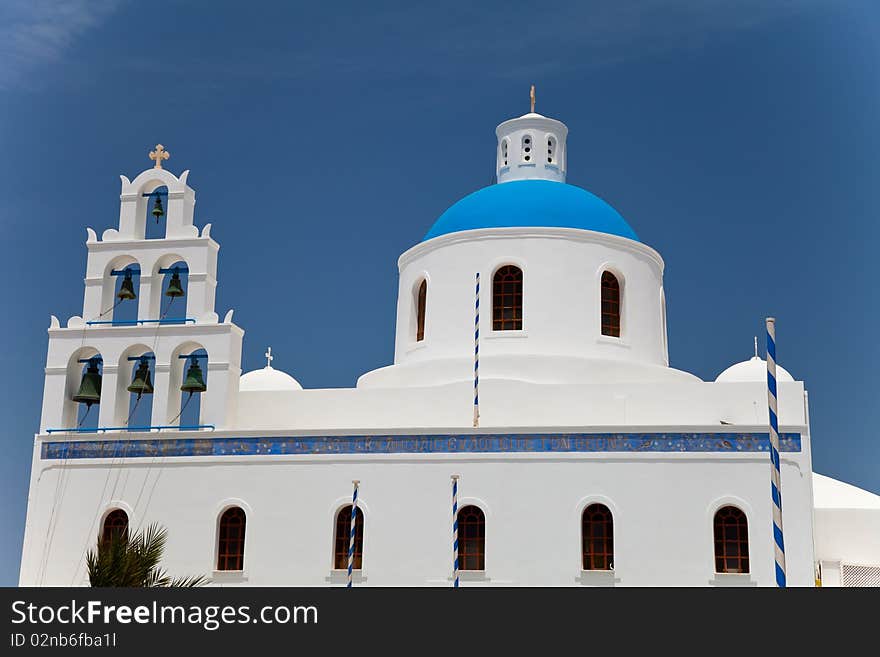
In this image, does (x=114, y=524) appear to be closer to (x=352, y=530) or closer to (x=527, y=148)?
(x=352, y=530)

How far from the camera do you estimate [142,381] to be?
2016 cm

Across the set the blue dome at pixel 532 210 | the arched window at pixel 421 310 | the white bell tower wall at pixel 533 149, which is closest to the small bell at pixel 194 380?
the arched window at pixel 421 310

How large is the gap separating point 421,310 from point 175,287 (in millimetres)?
5040

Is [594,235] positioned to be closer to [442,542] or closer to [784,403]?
[784,403]

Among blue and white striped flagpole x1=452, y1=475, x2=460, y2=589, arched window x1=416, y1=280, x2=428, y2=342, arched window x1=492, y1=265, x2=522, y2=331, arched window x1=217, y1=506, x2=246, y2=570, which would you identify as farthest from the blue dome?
arched window x1=217, y1=506, x2=246, y2=570

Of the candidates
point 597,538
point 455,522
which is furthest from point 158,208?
point 597,538

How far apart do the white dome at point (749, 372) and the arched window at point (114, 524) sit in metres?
14.1

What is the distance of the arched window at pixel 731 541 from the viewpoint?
17188mm

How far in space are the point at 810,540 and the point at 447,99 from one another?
14.9m

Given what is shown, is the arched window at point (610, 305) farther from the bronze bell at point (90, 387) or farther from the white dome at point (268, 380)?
the white dome at point (268, 380)
